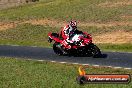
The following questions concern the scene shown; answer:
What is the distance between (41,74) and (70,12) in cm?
3613

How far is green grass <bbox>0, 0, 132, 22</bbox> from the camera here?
1938 inches

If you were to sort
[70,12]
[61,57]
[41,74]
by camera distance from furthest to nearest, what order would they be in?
1. [70,12]
2. [61,57]
3. [41,74]

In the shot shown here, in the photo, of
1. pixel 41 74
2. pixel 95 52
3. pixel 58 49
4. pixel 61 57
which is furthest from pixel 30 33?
pixel 41 74

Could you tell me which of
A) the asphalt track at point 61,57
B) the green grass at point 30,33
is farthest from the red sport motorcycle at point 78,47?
the green grass at point 30,33

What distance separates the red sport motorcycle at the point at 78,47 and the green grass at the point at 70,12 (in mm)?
20836

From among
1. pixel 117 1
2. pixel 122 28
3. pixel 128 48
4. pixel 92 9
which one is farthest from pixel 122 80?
pixel 117 1

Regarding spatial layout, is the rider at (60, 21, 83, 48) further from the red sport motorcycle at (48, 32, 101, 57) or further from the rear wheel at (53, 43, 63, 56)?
the rear wheel at (53, 43, 63, 56)

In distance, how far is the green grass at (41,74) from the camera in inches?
647

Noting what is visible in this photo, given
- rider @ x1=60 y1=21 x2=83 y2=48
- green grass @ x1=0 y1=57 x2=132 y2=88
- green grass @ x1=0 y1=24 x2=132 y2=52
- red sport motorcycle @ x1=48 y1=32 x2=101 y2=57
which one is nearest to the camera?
green grass @ x1=0 y1=57 x2=132 y2=88

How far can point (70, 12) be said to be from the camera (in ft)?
179

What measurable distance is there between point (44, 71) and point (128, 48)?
36.7ft

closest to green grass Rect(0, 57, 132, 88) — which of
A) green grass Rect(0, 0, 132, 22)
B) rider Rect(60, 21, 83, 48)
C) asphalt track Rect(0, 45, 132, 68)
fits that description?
asphalt track Rect(0, 45, 132, 68)

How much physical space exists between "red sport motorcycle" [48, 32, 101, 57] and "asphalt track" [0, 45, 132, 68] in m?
0.50

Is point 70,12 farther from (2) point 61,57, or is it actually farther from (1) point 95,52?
(1) point 95,52
